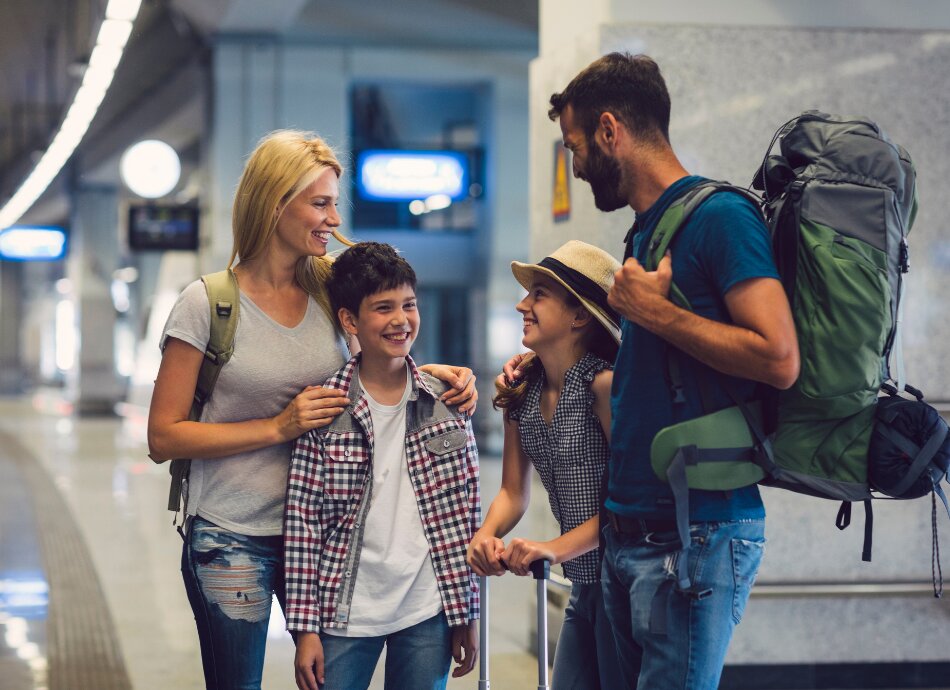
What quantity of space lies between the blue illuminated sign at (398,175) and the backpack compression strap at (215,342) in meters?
9.46

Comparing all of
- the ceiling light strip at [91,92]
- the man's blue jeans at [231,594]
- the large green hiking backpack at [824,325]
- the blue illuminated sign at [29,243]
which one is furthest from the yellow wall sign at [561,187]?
the blue illuminated sign at [29,243]

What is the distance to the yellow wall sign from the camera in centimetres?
438

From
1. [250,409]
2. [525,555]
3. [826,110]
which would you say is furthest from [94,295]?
[525,555]

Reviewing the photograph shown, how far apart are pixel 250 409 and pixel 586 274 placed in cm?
75

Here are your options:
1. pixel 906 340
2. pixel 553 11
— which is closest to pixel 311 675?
pixel 906 340

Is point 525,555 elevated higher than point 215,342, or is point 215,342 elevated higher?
point 215,342

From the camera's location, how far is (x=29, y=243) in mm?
25250

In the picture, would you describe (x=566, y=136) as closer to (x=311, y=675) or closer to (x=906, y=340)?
(x=311, y=675)

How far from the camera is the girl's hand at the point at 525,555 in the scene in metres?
2.04

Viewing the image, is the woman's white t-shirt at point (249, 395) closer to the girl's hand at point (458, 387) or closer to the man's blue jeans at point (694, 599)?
the girl's hand at point (458, 387)

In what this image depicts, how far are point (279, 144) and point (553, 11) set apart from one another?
2.51 m

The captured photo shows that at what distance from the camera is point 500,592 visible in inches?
235

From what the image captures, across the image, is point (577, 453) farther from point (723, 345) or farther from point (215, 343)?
point (215, 343)

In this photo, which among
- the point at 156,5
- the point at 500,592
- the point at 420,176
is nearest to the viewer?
the point at 500,592
